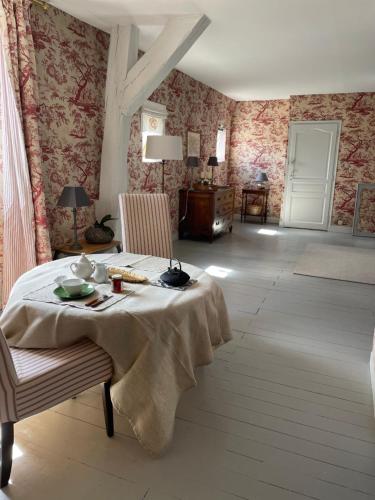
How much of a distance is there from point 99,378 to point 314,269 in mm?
3495

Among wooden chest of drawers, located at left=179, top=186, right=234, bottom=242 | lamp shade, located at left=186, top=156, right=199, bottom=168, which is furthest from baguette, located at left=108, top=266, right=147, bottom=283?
lamp shade, located at left=186, top=156, right=199, bottom=168

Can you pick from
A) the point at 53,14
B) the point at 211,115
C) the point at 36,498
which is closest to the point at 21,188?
the point at 53,14

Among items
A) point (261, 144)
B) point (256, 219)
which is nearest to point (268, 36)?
point (261, 144)

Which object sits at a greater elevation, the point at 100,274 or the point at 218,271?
the point at 100,274

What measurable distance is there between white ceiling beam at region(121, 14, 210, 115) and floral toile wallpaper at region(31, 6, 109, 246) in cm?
37

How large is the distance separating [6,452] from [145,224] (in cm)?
172

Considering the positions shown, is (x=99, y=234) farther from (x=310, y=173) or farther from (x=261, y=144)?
(x=261, y=144)

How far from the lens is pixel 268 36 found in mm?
3723

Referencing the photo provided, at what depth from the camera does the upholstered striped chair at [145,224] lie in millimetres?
2729

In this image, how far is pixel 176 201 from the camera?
580cm

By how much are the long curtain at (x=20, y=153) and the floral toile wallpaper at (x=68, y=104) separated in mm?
331

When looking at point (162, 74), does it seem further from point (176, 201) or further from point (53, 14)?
point (176, 201)

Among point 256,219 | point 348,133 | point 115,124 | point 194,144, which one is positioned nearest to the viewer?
point 115,124

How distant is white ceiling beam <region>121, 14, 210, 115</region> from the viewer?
329 cm
